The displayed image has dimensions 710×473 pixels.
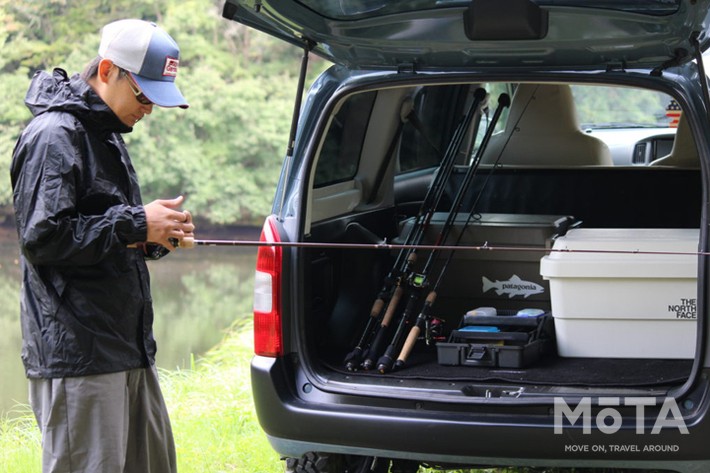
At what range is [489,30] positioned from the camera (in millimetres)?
2951

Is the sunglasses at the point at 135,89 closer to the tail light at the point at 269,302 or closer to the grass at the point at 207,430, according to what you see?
the tail light at the point at 269,302

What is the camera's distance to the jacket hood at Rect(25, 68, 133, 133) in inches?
101

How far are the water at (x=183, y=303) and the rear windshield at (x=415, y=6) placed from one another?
195 inches

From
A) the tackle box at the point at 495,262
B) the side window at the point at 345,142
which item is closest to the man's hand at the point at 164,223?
the side window at the point at 345,142

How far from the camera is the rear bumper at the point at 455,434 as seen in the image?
2826 millimetres

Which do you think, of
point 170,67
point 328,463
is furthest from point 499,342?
point 170,67

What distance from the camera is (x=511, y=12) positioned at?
289cm

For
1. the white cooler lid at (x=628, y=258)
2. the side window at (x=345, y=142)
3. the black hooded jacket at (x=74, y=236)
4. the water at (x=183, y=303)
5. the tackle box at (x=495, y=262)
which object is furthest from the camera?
the water at (x=183, y=303)

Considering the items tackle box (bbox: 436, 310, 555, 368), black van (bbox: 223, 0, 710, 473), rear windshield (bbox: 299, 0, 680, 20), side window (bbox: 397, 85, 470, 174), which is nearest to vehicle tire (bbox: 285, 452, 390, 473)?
black van (bbox: 223, 0, 710, 473)

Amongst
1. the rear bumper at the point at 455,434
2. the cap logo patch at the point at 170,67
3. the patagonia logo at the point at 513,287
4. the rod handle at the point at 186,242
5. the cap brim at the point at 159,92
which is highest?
the cap logo patch at the point at 170,67

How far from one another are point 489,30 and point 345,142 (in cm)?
108

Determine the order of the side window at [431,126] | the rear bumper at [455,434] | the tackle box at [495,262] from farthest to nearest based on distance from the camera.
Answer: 1. the side window at [431,126]
2. the tackle box at [495,262]
3. the rear bumper at [455,434]

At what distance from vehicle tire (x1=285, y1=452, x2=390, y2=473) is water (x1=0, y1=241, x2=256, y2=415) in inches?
173

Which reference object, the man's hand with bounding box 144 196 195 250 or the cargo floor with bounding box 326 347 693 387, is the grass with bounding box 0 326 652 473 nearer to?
the cargo floor with bounding box 326 347 693 387
